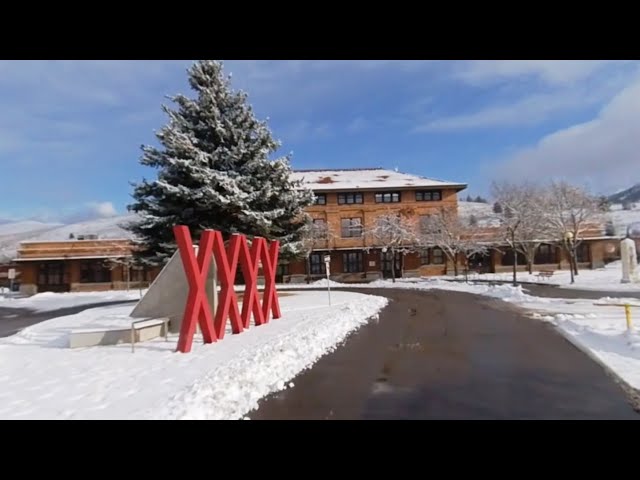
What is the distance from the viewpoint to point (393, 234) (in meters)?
43.0

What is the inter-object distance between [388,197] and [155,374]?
44.3m

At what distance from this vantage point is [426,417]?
17.1ft

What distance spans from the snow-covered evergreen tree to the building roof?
80.1ft

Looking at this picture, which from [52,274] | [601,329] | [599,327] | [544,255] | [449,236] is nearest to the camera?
[601,329]

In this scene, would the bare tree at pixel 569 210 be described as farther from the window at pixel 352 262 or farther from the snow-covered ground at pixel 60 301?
the snow-covered ground at pixel 60 301

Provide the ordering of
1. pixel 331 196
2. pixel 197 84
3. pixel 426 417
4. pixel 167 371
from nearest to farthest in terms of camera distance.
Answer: pixel 426 417, pixel 167 371, pixel 197 84, pixel 331 196

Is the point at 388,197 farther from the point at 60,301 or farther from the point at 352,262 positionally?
the point at 60,301

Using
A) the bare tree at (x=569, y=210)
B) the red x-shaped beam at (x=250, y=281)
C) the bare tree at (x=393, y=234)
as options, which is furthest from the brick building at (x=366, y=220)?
the red x-shaped beam at (x=250, y=281)

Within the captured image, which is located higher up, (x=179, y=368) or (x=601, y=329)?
(x=179, y=368)

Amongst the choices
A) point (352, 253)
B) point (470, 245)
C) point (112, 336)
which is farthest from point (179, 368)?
point (352, 253)

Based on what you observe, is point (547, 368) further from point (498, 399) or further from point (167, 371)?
point (167, 371)

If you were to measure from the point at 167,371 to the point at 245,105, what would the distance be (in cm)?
1726

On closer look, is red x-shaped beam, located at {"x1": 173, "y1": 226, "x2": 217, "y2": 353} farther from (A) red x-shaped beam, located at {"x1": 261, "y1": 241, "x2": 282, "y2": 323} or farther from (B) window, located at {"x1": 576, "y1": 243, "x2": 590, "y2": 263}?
(B) window, located at {"x1": 576, "y1": 243, "x2": 590, "y2": 263}
